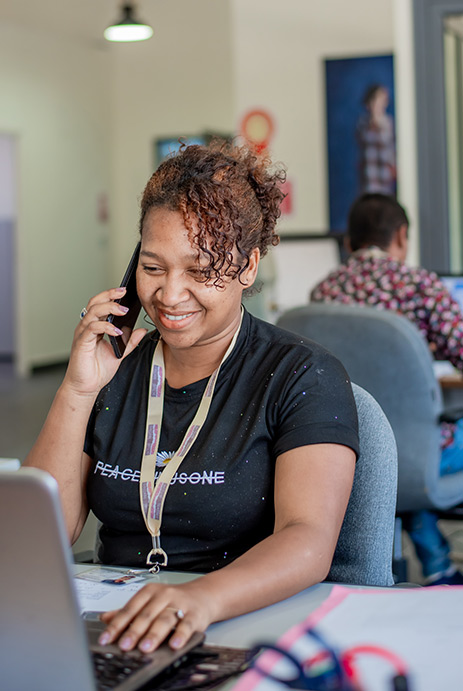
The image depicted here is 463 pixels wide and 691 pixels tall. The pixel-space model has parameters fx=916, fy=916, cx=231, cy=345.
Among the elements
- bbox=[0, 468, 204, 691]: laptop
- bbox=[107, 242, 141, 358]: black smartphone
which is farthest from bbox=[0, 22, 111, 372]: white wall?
bbox=[0, 468, 204, 691]: laptop

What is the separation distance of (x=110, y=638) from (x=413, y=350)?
5.72 feet

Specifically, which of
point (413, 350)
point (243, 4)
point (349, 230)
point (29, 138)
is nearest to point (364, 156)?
point (243, 4)

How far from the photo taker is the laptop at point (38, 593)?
70 cm

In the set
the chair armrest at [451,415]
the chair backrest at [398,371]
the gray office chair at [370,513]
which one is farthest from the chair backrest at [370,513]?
the chair armrest at [451,415]

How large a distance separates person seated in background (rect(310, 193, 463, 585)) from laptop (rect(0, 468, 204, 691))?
214 cm

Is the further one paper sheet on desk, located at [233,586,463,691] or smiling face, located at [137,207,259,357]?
smiling face, located at [137,207,259,357]

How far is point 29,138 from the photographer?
9.73 metres

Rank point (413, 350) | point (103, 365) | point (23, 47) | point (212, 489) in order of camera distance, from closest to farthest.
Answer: point (212, 489)
point (103, 365)
point (413, 350)
point (23, 47)

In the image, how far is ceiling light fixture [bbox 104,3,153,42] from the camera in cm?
484

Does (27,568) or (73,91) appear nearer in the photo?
(27,568)

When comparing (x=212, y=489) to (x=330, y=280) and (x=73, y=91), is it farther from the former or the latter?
(x=73, y=91)

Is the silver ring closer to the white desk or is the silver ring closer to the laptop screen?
the white desk

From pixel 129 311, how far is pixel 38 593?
2.65 ft

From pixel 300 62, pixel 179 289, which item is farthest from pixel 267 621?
pixel 300 62
